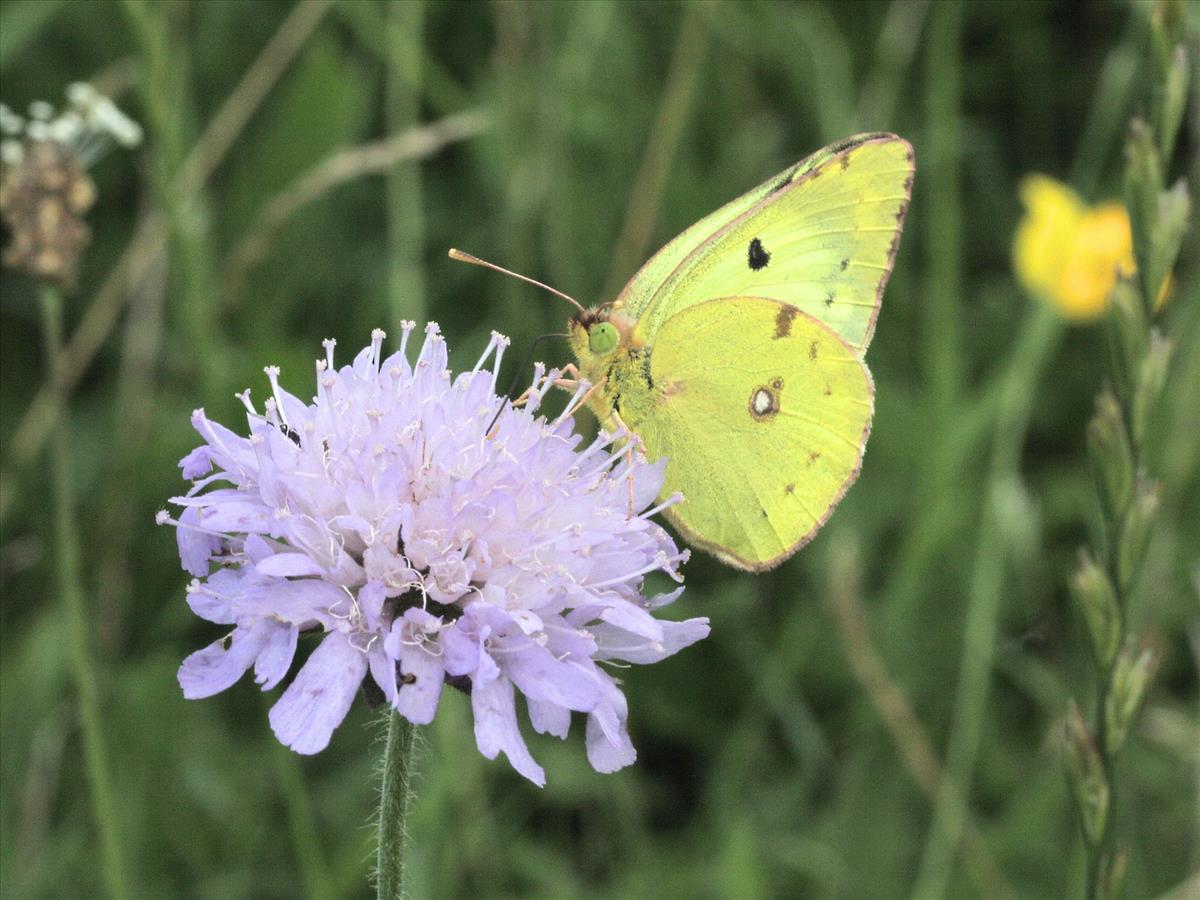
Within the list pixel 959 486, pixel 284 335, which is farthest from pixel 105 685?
pixel 959 486

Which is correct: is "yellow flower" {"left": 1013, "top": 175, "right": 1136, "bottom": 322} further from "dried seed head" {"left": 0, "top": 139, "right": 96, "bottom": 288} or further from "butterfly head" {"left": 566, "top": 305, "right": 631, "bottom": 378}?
"dried seed head" {"left": 0, "top": 139, "right": 96, "bottom": 288}

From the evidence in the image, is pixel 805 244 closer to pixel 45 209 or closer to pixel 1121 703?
pixel 1121 703

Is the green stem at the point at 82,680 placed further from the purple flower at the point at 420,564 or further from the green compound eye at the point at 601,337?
the green compound eye at the point at 601,337

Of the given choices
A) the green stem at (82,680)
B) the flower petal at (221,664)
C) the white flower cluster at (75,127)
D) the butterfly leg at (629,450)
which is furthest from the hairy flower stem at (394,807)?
the white flower cluster at (75,127)

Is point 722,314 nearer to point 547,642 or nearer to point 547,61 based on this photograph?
point 547,642

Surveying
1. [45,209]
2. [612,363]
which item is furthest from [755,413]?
[45,209]

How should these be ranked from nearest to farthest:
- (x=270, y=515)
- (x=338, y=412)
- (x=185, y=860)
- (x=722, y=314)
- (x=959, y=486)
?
(x=270, y=515) < (x=338, y=412) < (x=722, y=314) < (x=185, y=860) < (x=959, y=486)
